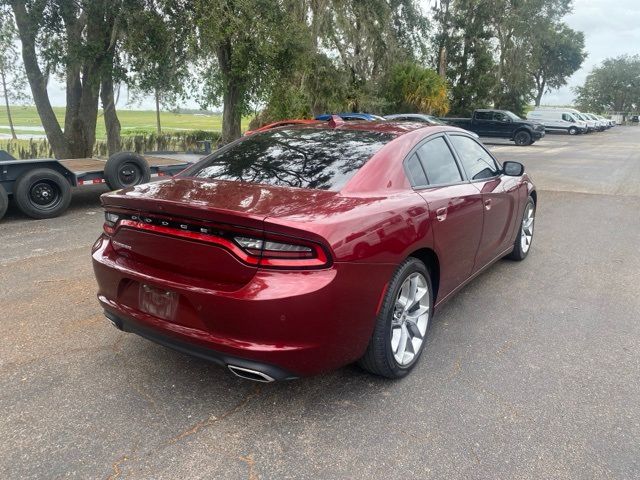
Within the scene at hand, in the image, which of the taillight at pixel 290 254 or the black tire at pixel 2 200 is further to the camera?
the black tire at pixel 2 200

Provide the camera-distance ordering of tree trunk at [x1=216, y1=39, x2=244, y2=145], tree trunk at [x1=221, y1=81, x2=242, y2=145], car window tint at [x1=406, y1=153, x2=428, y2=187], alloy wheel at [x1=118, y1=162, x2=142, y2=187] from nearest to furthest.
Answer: car window tint at [x1=406, y1=153, x2=428, y2=187] < alloy wheel at [x1=118, y1=162, x2=142, y2=187] < tree trunk at [x1=216, y1=39, x2=244, y2=145] < tree trunk at [x1=221, y1=81, x2=242, y2=145]

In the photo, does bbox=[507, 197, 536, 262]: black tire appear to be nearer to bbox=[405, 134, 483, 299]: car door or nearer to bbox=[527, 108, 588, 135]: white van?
bbox=[405, 134, 483, 299]: car door

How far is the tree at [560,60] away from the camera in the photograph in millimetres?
51688

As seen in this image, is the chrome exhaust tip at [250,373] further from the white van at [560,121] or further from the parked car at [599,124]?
the parked car at [599,124]

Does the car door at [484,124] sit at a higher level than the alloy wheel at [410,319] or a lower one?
higher

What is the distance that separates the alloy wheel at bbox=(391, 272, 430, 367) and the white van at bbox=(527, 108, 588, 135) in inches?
1624

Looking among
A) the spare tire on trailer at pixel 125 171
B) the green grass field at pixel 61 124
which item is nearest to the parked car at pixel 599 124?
the green grass field at pixel 61 124

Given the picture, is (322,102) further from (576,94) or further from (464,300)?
(576,94)

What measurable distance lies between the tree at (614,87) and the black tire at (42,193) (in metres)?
101

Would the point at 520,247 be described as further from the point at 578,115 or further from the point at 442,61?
the point at 578,115

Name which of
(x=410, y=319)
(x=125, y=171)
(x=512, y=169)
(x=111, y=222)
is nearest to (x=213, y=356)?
(x=111, y=222)

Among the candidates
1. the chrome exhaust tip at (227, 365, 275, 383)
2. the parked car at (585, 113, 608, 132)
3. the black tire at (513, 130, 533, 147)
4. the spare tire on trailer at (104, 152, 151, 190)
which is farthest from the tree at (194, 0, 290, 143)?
the parked car at (585, 113, 608, 132)

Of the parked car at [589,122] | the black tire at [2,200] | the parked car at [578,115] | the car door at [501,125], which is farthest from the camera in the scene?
the parked car at [589,122]

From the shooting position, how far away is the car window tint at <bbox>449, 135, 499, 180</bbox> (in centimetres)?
420
